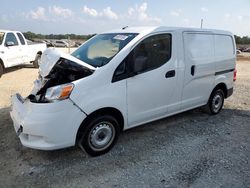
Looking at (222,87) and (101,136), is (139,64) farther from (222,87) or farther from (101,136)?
(222,87)

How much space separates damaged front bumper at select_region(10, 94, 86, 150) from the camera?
12.1 ft

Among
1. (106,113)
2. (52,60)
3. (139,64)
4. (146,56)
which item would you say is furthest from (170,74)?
(52,60)

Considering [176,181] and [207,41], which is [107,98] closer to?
[176,181]

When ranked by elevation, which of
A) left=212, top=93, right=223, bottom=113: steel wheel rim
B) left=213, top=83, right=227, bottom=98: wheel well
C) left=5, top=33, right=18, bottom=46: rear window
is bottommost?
left=212, top=93, right=223, bottom=113: steel wheel rim

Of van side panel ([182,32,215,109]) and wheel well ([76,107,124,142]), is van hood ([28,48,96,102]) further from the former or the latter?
van side panel ([182,32,215,109])

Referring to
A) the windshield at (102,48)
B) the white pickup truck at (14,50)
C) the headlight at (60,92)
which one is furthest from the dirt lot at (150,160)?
the white pickup truck at (14,50)

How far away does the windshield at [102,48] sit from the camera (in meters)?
4.36

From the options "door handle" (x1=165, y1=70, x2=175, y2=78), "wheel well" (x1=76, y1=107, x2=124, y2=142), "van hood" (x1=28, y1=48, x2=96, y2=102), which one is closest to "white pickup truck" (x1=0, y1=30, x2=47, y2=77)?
"van hood" (x1=28, y1=48, x2=96, y2=102)

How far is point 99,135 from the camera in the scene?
4191 millimetres

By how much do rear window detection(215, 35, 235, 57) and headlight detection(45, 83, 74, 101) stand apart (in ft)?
11.2

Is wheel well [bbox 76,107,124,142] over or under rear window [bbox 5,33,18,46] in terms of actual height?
under

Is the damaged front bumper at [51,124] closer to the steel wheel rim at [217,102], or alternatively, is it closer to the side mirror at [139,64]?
the side mirror at [139,64]

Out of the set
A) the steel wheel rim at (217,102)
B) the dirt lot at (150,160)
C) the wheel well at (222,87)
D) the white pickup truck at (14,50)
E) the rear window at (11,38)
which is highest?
the rear window at (11,38)

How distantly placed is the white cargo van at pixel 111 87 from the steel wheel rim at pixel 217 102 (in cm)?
66
